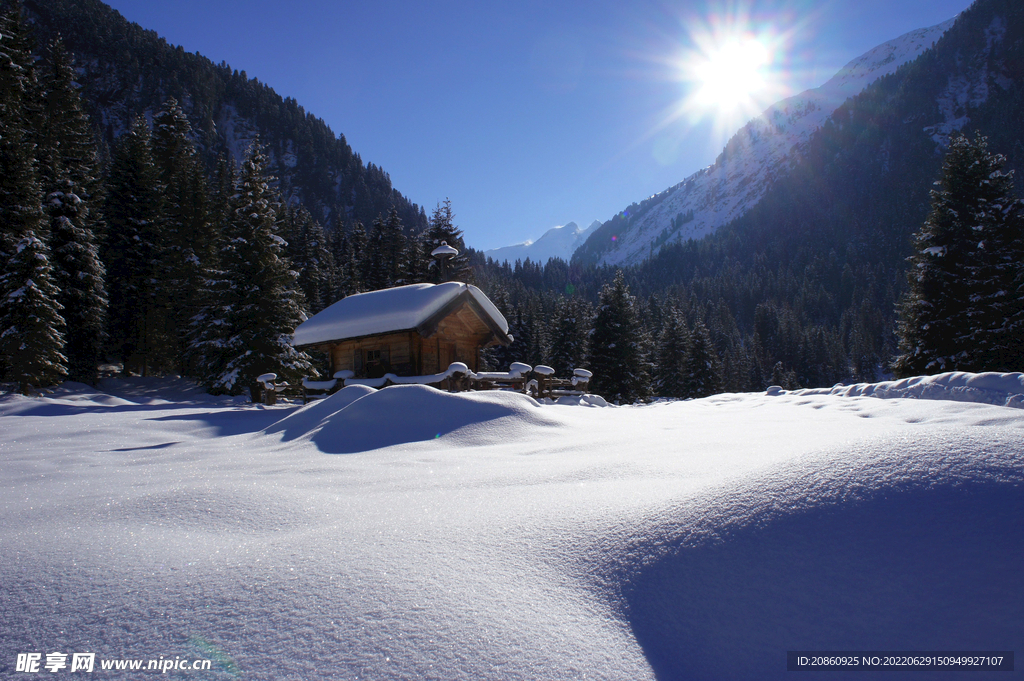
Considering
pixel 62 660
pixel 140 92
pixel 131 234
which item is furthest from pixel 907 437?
pixel 140 92

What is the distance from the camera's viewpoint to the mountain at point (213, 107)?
334ft

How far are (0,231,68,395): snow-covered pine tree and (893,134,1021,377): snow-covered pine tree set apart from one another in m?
32.5

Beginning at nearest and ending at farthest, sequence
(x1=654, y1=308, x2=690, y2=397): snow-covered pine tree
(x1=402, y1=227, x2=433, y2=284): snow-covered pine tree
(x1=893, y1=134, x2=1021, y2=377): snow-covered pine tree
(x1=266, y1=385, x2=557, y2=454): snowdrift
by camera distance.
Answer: (x1=266, y1=385, x2=557, y2=454): snowdrift
(x1=893, y1=134, x2=1021, y2=377): snow-covered pine tree
(x1=402, y1=227, x2=433, y2=284): snow-covered pine tree
(x1=654, y1=308, x2=690, y2=397): snow-covered pine tree

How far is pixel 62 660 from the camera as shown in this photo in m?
1.41

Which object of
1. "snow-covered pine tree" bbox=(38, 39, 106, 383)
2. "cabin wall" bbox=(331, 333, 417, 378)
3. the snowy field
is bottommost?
the snowy field

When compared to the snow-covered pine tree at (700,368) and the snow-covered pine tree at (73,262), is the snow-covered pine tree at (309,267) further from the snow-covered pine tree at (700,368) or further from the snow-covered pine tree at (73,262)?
the snow-covered pine tree at (700,368)

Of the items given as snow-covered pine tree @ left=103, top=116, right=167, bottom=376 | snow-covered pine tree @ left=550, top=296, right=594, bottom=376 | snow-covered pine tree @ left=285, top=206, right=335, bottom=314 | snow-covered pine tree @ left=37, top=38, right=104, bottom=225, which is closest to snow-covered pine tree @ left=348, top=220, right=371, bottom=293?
snow-covered pine tree @ left=285, top=206, right=335, bottom=314

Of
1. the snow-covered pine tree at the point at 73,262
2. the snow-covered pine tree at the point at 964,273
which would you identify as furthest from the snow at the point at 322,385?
the snow-covered pine tree at the point at 964,273

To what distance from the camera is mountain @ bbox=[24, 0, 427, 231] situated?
102 meters

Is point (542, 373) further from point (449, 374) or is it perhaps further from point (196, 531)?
point (196, 531)

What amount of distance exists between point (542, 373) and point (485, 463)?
1069cm

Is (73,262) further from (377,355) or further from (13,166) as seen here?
(377,355)

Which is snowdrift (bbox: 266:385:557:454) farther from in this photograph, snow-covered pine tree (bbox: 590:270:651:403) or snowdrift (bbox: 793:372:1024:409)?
snow-covered pine tree (bbox: 590:270:651:403)

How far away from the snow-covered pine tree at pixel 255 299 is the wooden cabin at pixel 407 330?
13.8 feet
